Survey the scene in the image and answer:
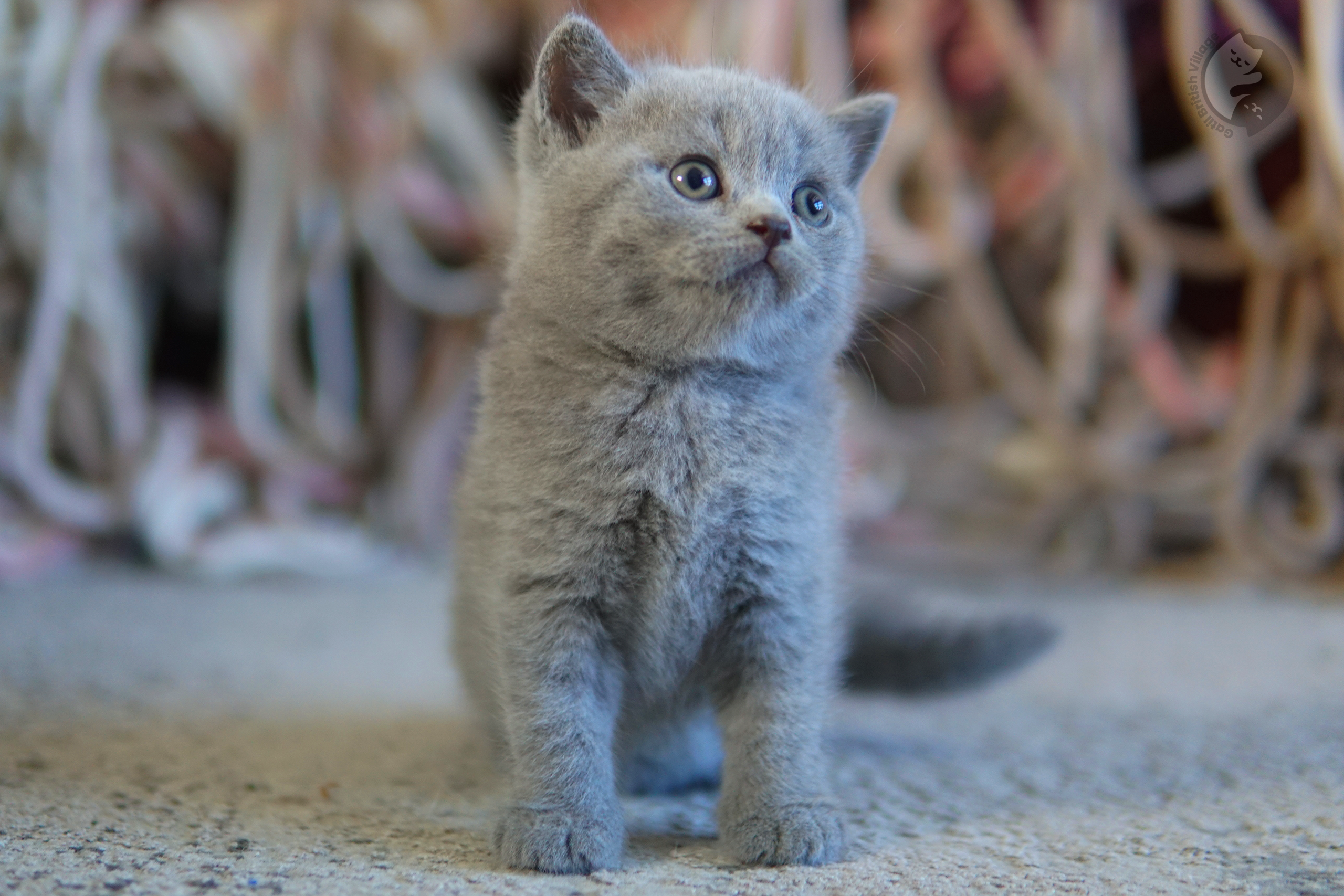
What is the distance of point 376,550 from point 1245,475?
1.69 metres

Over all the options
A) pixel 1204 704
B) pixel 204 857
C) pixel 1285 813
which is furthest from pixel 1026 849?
pixel 204 857

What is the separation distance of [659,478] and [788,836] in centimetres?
32

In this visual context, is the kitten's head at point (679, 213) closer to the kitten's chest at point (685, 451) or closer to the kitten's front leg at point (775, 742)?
the kitten's chest at point (685, 451)

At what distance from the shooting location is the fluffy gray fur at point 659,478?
0.97 metres

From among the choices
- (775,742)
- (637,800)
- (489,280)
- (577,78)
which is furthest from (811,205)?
(489,280)

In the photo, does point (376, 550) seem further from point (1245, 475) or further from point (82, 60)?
point (1245, 475)

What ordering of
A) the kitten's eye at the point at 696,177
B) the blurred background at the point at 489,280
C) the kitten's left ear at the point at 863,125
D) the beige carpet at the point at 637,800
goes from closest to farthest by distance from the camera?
the beige carpet at the point at 637,800
the kitten's eye at the point at 696,177
the kitten's left ear at the point at 863,125
the blurred background at the point at 489,280

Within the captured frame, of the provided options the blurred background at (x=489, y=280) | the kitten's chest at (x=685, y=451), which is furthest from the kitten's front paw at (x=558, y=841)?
the blurred background at (x=489, y=280)

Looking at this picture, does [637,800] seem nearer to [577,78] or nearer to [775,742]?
[775,742]

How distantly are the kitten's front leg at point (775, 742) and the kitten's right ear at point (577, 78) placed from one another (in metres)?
0.51

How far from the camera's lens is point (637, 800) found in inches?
45.6

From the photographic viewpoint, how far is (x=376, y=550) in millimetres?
2268

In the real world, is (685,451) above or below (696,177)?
below

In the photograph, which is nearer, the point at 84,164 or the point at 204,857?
the point at 204,857
